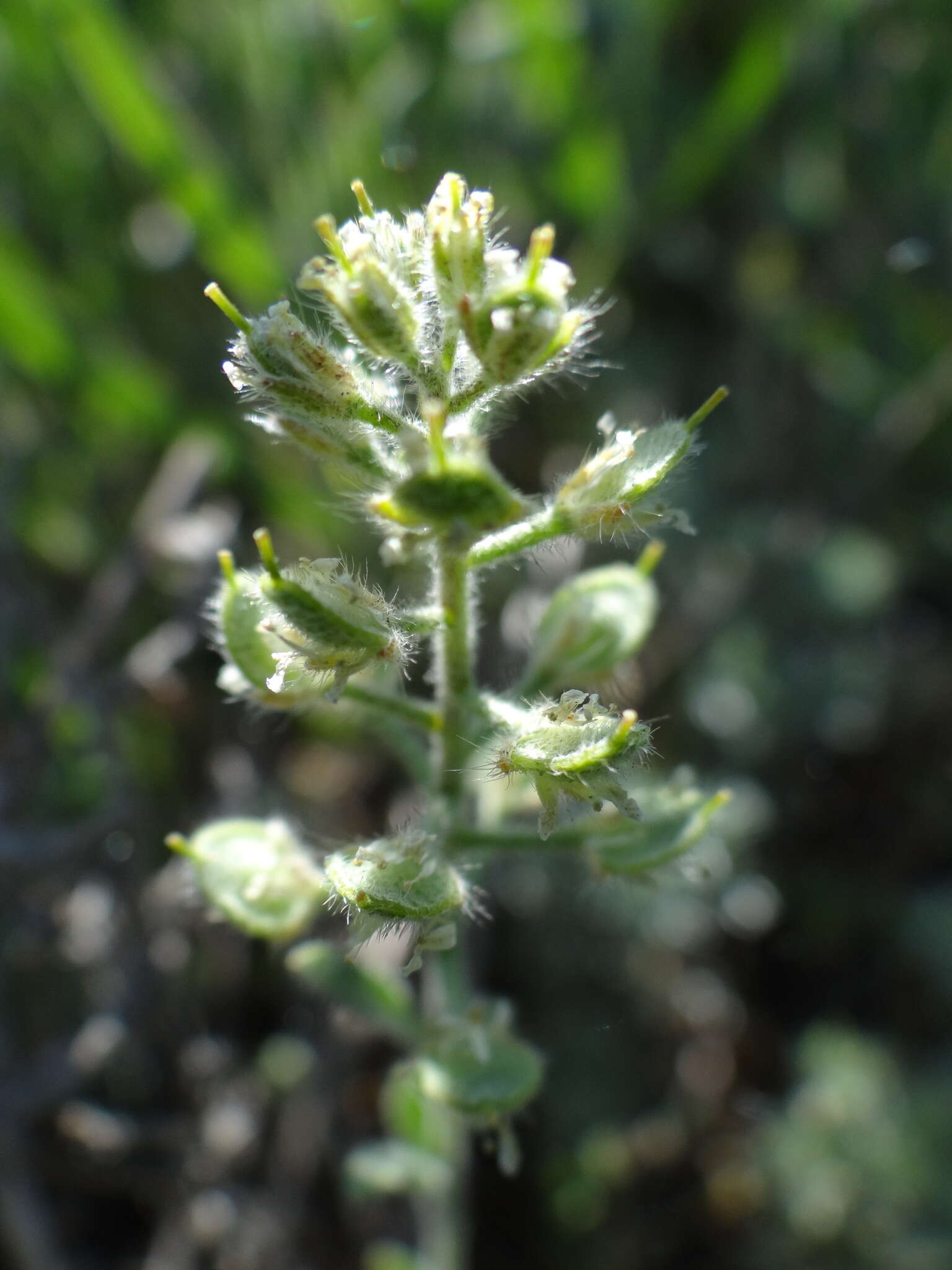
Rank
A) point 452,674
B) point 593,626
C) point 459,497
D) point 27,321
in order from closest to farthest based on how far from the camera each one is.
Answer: point 459,497, point 452,674, point 593,626, point 27,321

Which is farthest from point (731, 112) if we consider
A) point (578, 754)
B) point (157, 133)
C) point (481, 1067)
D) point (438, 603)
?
point (481, 1067)

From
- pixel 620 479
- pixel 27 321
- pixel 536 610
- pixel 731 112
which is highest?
pixel 731 112

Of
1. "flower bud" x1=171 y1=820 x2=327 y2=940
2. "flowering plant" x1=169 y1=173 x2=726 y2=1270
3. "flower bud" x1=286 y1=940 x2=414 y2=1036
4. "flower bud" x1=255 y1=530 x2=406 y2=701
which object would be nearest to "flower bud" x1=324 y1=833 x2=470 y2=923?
"flowering plant" x1=169 y1=173 x2=726 y2=1270

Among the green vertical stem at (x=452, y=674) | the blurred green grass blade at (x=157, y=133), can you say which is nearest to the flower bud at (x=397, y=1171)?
the green vertical stem at (x=452, y=674)

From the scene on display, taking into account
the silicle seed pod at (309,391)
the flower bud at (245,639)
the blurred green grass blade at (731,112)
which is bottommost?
the flower bud at (245,639)

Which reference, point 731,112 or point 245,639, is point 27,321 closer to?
point 245,639

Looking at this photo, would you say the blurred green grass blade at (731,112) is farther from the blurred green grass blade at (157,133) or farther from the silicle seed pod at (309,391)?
the silicle seed pod at (309,391)

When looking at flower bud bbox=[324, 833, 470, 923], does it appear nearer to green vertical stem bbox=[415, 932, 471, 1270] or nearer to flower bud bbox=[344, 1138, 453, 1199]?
green vertical stem bbox=[415, 932, 471, 1270]
